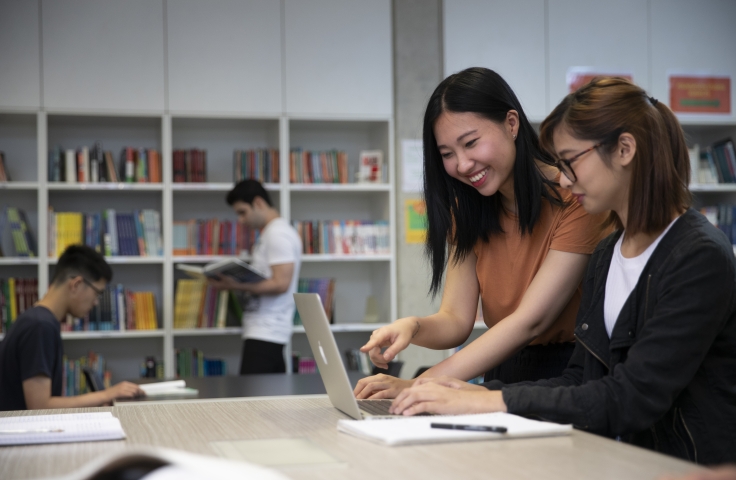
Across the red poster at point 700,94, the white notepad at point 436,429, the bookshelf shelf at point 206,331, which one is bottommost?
the bookshelf shelf at point 206,331

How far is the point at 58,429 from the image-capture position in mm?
1349

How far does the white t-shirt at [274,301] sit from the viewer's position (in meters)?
4.24

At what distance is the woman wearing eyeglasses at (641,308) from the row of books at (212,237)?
3.35 meters

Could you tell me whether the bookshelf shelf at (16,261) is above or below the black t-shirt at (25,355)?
above

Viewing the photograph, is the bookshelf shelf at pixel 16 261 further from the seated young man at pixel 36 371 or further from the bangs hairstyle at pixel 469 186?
the bangs hairstyle at pixel 469 186

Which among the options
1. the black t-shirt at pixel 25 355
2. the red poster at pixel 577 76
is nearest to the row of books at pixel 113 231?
the black t-shirt at pixel 25 355

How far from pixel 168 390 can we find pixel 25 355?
0.53 meters

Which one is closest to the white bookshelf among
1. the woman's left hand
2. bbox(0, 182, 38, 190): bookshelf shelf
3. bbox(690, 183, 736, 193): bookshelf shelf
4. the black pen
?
bbox(0, 182, 38, 190): bookshelf shelf

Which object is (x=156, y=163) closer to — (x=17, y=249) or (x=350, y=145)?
(x=17, y=249)

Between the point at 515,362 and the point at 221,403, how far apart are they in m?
0.75

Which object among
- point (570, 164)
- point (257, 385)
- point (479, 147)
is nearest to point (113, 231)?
point (257, 385)

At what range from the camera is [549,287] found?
71.4 inches

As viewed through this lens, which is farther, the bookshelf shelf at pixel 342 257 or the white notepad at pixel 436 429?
the bookshelf shelf at pixel 342 257

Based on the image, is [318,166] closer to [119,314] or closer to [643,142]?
[119,314]
